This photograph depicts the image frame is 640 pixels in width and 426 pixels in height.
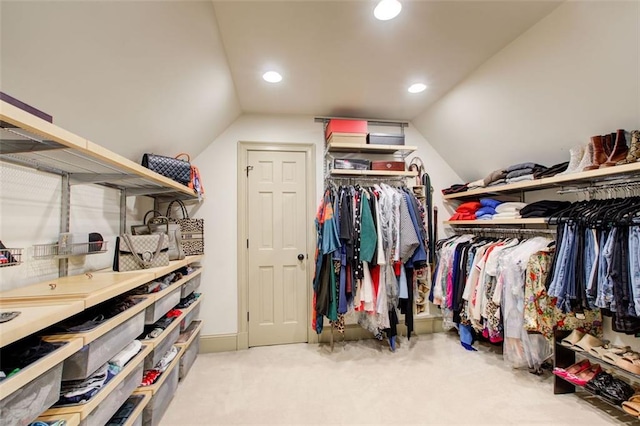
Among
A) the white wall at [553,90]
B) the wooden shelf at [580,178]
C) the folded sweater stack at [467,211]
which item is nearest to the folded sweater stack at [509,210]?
the wooden shelf at [580,178]

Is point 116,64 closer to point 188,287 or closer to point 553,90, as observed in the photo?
point 188,287

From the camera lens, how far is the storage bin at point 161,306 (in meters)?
1.55

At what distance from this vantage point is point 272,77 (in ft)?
7.38

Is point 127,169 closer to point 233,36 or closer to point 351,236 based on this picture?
point 233,36

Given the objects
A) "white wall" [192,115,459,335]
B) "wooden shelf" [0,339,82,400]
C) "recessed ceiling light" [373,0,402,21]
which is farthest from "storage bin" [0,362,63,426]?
"recessed ceiling light" [373,0,402,21]

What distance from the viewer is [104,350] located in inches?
43.8

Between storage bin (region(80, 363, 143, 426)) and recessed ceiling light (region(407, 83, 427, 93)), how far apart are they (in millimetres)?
2780

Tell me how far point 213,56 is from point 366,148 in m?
1.58

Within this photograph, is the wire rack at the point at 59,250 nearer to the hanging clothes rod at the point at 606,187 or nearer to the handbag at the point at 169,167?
the handbag at the point at 169,167

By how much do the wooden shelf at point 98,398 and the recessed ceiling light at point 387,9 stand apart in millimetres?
2198

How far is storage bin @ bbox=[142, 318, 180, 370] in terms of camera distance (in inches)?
63.6

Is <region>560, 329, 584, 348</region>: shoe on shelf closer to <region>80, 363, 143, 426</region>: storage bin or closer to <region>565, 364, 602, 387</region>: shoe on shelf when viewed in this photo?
<region>565, 364, 602, 387</region>: shoe on shelf

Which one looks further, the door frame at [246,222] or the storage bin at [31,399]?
the door frame at [246,222]

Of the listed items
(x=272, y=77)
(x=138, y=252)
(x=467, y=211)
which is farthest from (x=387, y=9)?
(x=467, y=211)
